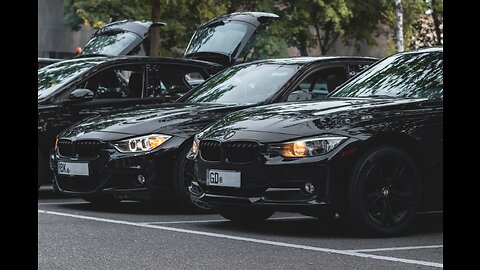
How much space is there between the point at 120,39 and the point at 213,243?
8.36m

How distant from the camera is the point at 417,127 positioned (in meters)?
8.52

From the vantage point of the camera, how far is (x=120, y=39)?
15.9 meters

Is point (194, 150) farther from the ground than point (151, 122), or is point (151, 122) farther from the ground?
point (151, 122)

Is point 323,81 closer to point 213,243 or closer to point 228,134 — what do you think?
point 228,134

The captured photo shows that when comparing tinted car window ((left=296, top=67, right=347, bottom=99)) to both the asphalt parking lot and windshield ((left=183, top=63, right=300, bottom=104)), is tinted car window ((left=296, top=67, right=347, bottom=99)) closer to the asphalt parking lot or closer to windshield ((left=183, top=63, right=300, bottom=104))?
windshield ((left=183, top=63, right=300, bottom=104))

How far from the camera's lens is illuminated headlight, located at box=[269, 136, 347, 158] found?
8188 mm

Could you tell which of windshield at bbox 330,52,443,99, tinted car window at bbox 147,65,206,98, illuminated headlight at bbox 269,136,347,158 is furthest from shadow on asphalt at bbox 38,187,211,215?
illuminated headlight at bbox 269,136,347,158

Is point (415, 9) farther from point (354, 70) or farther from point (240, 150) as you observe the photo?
point (240, 150)

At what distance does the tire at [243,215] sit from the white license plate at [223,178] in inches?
26.3

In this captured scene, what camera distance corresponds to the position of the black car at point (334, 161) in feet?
26.9

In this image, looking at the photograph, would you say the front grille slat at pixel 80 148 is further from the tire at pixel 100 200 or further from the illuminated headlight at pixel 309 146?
the illuminated headlight at pixel 309 146

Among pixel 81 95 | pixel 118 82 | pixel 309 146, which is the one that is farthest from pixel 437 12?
pixel 309 146

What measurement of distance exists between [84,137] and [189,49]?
4914mm

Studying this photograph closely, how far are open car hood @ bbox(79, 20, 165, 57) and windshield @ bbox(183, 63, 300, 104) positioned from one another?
165 inches
